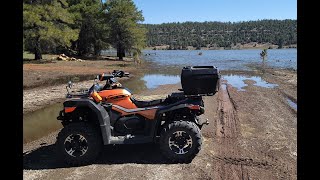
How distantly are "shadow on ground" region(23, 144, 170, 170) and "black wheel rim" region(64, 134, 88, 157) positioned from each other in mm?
267

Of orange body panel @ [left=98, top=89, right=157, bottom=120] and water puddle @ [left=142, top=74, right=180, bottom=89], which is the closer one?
orange body panel @ [left=98, top=89, right=157, bottom=120]

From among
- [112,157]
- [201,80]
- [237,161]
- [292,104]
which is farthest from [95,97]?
[292,104]

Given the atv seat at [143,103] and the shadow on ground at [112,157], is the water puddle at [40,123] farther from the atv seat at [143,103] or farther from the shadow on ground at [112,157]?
the atv seat at [143,103]

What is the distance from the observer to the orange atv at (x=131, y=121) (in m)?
6.74

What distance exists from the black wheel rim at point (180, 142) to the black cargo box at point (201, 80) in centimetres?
79

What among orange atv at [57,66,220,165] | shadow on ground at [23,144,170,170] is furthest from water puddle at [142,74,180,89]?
orange atv at [57,66,220,165]

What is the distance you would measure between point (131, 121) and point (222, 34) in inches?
6838

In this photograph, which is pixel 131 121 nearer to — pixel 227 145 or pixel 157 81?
pixel 227 145

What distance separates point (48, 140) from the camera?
28.4 feet

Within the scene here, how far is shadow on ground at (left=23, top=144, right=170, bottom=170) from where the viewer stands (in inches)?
270

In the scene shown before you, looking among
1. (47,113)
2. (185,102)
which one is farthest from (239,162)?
(47,113)

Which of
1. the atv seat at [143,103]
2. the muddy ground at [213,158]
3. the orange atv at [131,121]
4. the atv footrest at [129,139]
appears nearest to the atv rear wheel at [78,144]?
the orange atv at [131,121]

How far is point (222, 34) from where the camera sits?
176 metres

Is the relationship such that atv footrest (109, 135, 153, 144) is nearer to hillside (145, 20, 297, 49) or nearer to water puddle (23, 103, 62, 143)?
water puddle (23, 103, 62, 143)
